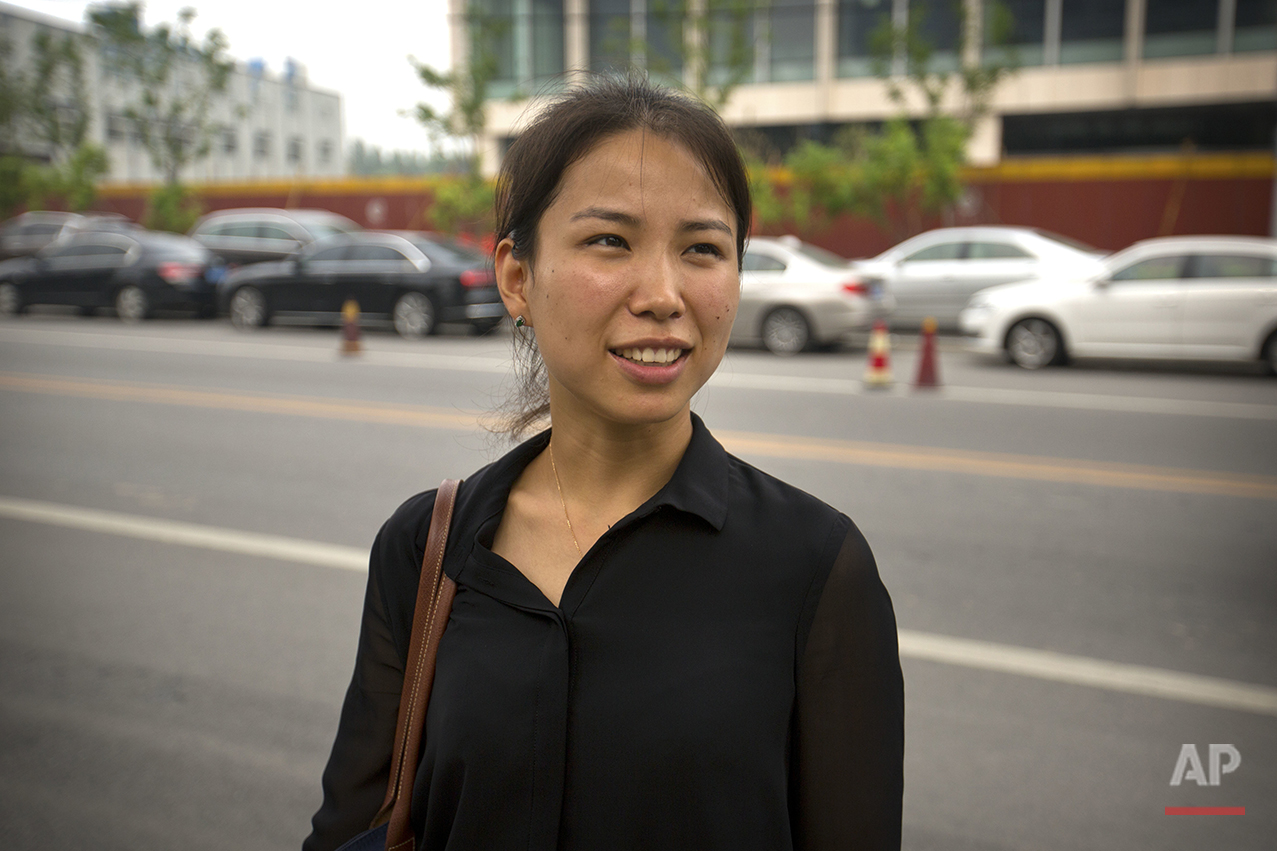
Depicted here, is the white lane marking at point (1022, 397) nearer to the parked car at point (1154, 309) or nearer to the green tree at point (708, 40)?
the parked car at point (1154, 309)

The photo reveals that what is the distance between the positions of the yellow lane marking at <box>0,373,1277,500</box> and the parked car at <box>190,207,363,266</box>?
10418 mm

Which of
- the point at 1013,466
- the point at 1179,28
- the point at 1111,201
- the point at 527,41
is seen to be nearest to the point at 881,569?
the point at 1013,466

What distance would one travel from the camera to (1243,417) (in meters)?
9.35

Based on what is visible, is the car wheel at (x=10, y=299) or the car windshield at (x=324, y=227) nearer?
the car wheel at (x=10, y=299)

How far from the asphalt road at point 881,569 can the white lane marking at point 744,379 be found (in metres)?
0.09

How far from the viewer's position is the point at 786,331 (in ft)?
45.9

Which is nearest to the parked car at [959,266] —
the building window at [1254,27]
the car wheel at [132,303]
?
the car wheel at [132,303]

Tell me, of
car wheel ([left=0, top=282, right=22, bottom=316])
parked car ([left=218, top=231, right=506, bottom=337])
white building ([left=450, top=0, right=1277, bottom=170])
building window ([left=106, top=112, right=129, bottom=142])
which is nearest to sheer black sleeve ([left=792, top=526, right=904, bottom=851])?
parked car ([left=218, top=231, right=506, bottom=337])

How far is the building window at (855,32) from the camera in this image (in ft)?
97.8

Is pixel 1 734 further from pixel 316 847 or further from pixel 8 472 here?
pixel 8 472

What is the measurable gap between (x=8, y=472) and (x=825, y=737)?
7670 mm

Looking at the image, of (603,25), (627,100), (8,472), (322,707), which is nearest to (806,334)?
(8,472)

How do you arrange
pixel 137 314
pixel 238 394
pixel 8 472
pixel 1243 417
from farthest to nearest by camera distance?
pixel 137 314
pixel 238 394
pixel 1243 417
pixel 8 472

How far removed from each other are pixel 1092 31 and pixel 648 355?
3034 cm
